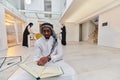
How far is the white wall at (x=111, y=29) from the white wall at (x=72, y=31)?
551 cm

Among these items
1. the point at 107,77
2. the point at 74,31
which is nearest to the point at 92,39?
the point at 74,31

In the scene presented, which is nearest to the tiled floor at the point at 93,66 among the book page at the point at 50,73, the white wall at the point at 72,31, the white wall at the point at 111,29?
the book page at the point at 50,73

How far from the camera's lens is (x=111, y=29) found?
20.9 ft

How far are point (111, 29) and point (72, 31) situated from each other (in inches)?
266

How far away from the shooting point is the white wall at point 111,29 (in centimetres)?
585

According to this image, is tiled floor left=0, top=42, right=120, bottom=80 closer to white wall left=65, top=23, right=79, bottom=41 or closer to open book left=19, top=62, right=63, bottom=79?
open book left=19, top=62, right=63, bottom=79

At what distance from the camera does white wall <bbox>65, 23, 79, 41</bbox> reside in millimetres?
12859

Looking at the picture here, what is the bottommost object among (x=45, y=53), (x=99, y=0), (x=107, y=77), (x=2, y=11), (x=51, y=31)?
(x=107, y=77)

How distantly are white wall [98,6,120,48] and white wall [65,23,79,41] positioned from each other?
5.51m

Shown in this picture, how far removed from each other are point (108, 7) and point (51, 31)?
5.97 meters

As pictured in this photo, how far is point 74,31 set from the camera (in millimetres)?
13000

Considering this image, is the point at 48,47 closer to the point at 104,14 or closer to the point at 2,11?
the point at 2,11

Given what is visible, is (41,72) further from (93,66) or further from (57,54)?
(93,66)

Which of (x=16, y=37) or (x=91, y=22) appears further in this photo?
(x=91, y=22)
